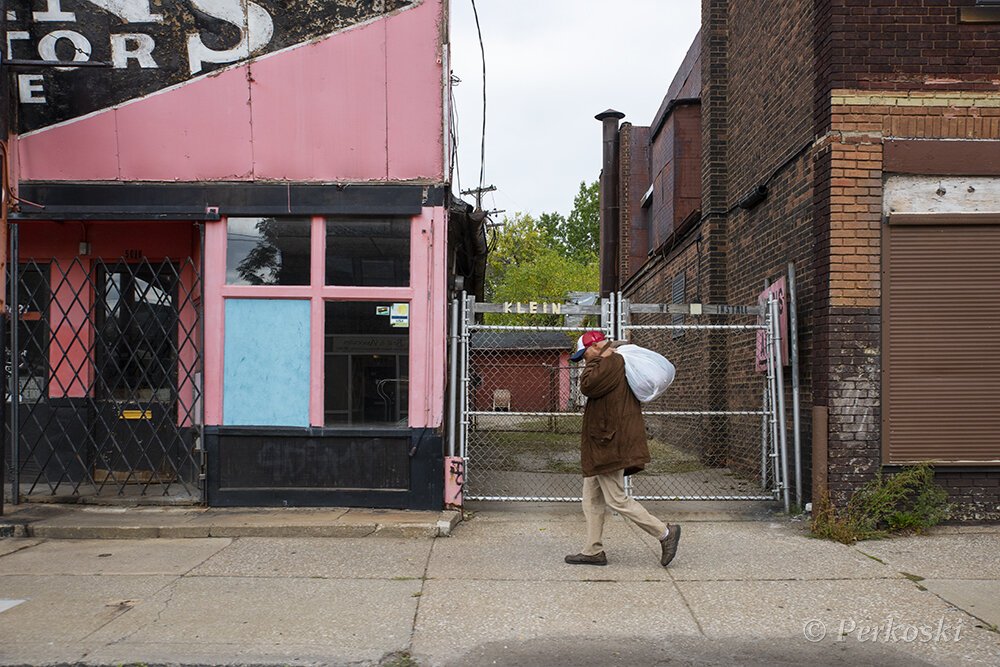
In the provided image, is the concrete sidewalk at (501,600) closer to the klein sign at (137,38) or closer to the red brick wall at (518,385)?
the klein sign at (137,38)

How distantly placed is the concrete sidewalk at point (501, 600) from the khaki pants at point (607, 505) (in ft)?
0.83

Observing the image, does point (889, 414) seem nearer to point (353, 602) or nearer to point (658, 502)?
point (658, 502)

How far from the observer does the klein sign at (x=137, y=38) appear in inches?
300

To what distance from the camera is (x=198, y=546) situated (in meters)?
6.59

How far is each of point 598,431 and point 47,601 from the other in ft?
12.7

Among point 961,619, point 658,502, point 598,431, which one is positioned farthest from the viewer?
point 658,502

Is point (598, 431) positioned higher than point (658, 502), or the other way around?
point (598, 431)

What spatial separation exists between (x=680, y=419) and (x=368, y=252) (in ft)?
25.9

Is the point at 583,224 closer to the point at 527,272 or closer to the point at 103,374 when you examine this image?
the point at 527,272

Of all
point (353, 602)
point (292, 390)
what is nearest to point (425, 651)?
point (353, 602)

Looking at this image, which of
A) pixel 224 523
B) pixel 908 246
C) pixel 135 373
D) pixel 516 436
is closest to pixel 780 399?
pixel 908 246

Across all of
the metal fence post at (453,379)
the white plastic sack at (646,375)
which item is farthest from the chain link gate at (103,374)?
the white plastic sack at (646,375)

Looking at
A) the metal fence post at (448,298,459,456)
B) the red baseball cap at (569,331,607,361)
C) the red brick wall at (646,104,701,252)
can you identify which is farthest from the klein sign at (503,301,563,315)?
the red brick wall at (646,104,701,252)

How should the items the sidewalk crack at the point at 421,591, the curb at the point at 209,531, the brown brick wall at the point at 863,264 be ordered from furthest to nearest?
the brown brick wall at the point at 863,264 < the curb at the point at 209,531 < the sidewalk crack at the point at 421,591
